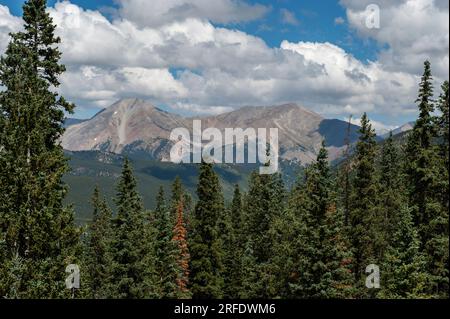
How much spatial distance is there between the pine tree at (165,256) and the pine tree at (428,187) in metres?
26.5

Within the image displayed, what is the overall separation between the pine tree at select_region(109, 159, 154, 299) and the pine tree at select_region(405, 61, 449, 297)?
22556 mm

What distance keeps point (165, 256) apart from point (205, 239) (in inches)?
255

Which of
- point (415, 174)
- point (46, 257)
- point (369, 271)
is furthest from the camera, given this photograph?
point (369, 271)

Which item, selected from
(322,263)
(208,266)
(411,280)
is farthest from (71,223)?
(208,266)

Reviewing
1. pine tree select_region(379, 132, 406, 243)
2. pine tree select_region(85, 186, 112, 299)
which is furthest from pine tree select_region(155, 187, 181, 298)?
pine tree select_region(85, 186, 112, 299)

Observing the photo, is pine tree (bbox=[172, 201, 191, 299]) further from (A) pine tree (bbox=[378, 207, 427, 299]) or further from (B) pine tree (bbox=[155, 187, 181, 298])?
(A) pine tree (bbox=[378, 207, 427, 299])

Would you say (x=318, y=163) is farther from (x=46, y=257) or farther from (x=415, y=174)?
(x=46, y=257)

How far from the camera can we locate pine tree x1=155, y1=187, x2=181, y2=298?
1962 inches

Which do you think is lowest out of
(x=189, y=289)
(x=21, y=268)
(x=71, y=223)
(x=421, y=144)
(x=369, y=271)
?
(x=189, y=289)

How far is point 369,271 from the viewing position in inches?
1449

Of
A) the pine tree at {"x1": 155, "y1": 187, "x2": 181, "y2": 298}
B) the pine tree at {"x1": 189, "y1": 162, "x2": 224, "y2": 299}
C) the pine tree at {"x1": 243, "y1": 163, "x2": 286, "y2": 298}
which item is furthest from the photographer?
the pine tree at {"x1": 243, "y1": 163, "x2": 286, "y2": 298}

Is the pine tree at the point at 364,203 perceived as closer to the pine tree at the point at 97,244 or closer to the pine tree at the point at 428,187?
the pine tree at the point at 428,187
